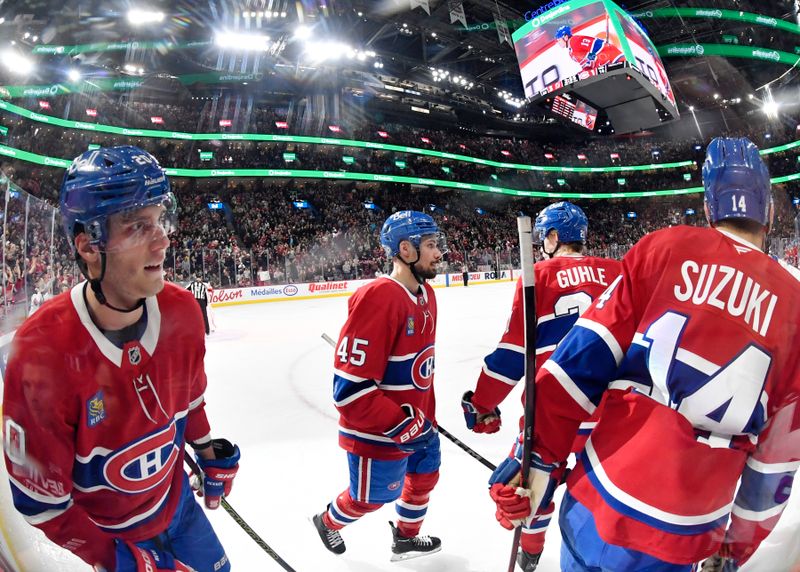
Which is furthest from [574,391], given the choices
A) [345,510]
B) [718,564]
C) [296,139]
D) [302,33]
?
[296,139]

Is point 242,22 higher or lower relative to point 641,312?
higher

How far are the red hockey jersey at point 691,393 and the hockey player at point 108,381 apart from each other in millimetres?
A: 647

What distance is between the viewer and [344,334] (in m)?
1.40

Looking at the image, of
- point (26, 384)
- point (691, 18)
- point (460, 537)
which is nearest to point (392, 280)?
point (460, 537)

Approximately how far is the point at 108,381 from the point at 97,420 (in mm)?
59

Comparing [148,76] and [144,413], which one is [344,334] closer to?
[144,413]

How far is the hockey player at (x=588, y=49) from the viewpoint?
2.14 m

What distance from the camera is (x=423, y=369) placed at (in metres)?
1.56

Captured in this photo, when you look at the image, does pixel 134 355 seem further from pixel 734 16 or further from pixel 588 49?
pixel 588 49

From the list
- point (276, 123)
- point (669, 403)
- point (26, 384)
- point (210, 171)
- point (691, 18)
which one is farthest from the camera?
point (276, 123)

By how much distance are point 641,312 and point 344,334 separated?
0.94 meters

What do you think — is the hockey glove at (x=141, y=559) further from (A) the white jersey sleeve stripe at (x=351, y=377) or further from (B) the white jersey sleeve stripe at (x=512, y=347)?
(B) the white jersey sleeve stripe at (x=512, y=347)

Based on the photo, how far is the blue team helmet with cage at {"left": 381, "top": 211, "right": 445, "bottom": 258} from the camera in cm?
156

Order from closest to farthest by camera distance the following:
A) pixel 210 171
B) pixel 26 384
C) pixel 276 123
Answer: pixel 26 384 < pixel 210 171 < pixel 276 123
